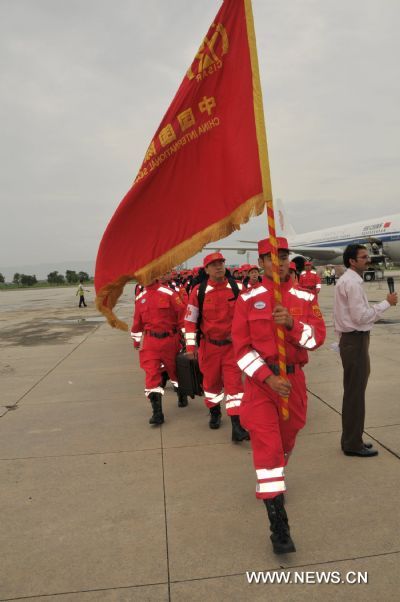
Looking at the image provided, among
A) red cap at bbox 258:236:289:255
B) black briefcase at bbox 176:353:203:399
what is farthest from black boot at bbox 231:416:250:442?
red cap at bbox 258:236:289:255

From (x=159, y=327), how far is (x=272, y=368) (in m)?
2.64

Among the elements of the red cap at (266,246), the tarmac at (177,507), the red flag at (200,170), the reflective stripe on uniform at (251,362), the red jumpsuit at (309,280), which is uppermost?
the red flag at (200,170)

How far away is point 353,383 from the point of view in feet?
13.3

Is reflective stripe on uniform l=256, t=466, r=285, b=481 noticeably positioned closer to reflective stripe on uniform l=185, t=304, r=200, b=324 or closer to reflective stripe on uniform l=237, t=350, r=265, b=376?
reflective stripe on uniform l=237, t=350, r=265, b=376

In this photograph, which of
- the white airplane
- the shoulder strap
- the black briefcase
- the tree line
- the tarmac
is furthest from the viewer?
the tree line

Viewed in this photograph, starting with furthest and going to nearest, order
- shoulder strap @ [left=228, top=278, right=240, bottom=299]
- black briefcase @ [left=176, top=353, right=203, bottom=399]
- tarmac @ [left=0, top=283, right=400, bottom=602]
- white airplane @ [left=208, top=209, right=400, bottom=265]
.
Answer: white airplane @ [left=208, top=209, right=400, bottom=265]
black briefcase @ [left=176, top=353, right=203, bottom=399]
shoulder strap @ [left=228, top=278, right=240, bottom=299]
tarmac @ [left=0, top=283, right=400, bottom=602]

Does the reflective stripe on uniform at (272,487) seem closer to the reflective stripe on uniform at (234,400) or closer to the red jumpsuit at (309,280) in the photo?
the reflective stripe on uniform at (234,400)

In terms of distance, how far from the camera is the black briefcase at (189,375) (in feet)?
17.1

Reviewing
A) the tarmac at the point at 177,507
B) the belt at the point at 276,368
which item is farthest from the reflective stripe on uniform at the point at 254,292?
the tarmac at the point at 177,507

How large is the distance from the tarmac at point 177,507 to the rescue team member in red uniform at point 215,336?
452 millimetres

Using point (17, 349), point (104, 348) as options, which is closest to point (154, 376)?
point (104, 348)

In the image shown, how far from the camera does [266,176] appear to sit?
3.04 meters

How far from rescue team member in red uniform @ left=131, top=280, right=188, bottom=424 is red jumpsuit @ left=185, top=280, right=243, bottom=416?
0.57 metres

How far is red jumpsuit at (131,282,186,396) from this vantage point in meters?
5.46
